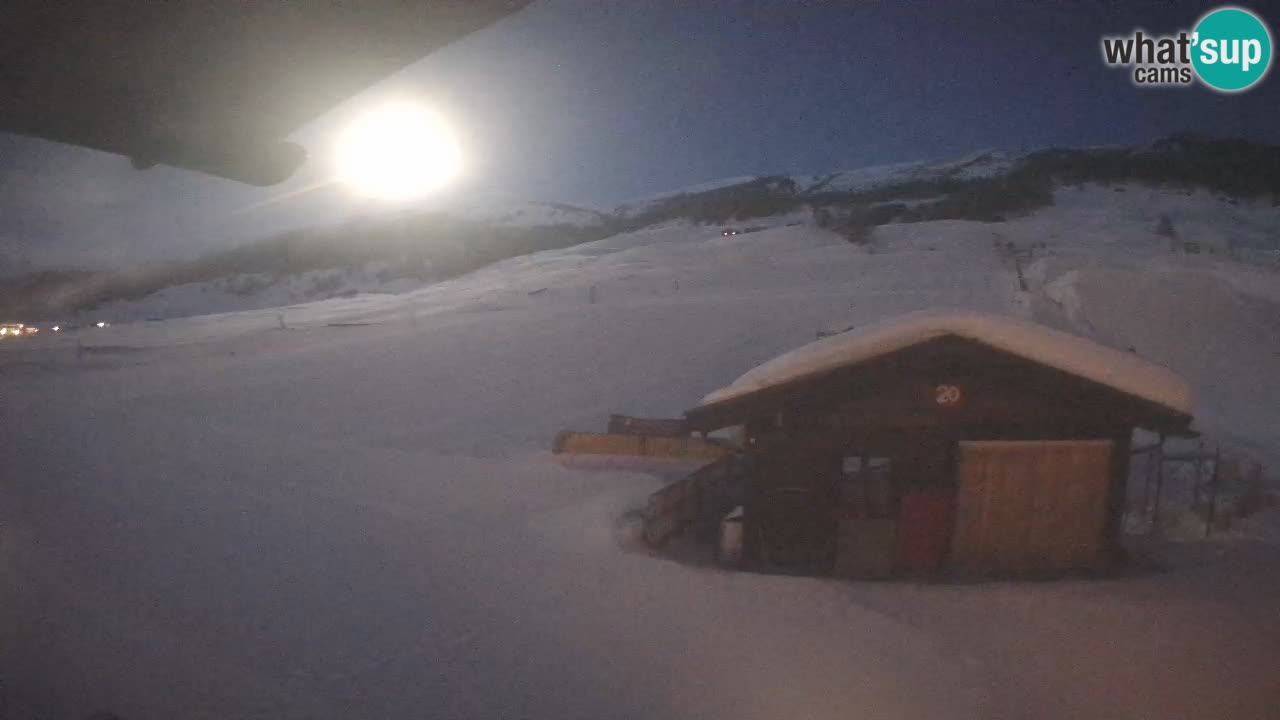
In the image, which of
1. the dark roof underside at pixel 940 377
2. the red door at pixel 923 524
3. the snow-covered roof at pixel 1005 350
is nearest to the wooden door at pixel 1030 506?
the red door at pixel 923 524

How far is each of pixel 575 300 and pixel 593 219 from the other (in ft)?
211

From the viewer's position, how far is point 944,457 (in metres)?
9.52

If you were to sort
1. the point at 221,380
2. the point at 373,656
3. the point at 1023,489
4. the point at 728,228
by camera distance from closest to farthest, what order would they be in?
the point at 373,656 < the point at 1023,489 < the point at 221,380 < the point at 728,228

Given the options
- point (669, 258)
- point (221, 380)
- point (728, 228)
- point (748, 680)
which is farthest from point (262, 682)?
point (728, 228)

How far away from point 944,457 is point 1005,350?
1643 millimetres

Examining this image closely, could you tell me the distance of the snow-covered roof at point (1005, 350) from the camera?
9031mm

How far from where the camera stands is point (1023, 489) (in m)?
9.52

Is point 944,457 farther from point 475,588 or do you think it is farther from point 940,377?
point 475,588

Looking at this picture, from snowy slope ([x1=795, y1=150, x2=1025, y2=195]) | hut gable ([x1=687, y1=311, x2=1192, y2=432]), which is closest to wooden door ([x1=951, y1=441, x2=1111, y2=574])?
hut gable ([x1=687, y1=311, x2=1192, y2=432])

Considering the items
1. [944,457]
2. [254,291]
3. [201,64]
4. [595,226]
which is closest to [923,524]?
[944,457]

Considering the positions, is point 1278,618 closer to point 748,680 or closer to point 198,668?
point 748,680

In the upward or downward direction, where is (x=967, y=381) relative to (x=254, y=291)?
downward

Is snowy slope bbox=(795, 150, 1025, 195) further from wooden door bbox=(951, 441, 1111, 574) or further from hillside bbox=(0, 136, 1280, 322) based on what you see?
wooden door bbox=(951, 441, 1111, 574)

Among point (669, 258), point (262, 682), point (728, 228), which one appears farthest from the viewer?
point (728, 228)
